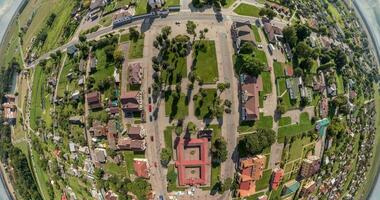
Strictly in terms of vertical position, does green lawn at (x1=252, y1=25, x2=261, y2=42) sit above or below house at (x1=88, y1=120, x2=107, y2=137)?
above

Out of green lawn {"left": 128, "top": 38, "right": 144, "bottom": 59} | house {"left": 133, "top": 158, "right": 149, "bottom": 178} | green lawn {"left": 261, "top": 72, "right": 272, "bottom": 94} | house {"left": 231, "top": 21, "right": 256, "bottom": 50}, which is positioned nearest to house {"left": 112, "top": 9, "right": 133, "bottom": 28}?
green lawn {"left": 128, "top": 38, "right": 144, "bottom": 59}

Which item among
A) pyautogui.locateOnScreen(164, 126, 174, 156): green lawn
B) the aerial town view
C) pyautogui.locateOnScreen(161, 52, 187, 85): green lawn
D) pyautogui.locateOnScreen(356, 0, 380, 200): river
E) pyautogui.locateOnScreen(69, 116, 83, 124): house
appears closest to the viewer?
pyautogui.locateOnScreen(161, 52, 187, 85): green lawn

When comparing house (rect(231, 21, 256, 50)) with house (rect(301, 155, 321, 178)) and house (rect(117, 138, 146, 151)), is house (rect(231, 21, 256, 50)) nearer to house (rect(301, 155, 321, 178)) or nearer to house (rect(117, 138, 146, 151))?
house (rect(117, 138, 146, 151))

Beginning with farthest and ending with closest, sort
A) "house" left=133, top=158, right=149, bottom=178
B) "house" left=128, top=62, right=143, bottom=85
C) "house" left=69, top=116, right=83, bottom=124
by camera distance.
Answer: "house" left=69, top=116, right=83, bottom=124 → "house" left=133, top=158, right=149, bottom=178 → "house" left=128, top=62, right=143, bottom=85

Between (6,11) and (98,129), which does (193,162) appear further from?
(6,11)

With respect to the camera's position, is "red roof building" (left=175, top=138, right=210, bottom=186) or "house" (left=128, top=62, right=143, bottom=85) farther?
"red roof building" (left=175, top=138, right=210, bottom=186)

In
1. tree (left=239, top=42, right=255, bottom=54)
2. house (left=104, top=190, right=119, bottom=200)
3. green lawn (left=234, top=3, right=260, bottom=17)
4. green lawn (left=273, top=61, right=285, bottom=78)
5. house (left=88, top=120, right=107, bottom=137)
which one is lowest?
house (left=104, top=190, right=119, bottom=200)
